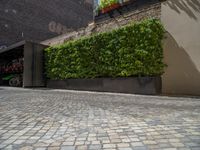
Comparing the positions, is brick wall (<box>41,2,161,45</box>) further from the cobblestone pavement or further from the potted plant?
the cobblestone pavement

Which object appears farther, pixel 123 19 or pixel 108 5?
pixel 108 5

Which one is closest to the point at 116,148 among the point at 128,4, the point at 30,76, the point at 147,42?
the point at 147,42

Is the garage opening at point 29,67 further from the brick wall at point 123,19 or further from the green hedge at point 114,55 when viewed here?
the brick wall at point 123,19

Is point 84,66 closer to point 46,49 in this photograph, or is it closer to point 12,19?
point 46,49

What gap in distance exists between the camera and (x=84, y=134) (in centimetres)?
307

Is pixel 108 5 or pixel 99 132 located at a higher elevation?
pixel 108 5

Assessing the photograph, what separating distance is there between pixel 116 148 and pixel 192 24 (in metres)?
8.77

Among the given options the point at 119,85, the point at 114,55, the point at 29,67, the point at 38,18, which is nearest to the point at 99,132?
the point at 119,85

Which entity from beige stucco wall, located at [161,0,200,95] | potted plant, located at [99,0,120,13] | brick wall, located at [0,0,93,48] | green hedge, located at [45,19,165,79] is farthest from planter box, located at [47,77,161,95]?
brick wall, located at [0,0,93,48]

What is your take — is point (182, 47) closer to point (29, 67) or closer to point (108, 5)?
point (108, 5)

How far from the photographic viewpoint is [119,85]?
11.1 m

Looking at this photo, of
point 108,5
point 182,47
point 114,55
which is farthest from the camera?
point 108,5

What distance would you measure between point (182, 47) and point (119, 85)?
3.42m

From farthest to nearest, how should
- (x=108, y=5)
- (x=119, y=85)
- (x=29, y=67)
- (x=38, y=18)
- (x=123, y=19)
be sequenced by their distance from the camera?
(x=38, y=18), (x=29, y=67), (x=108, y=5), (x=123, y=19), (x=119, y=85)
